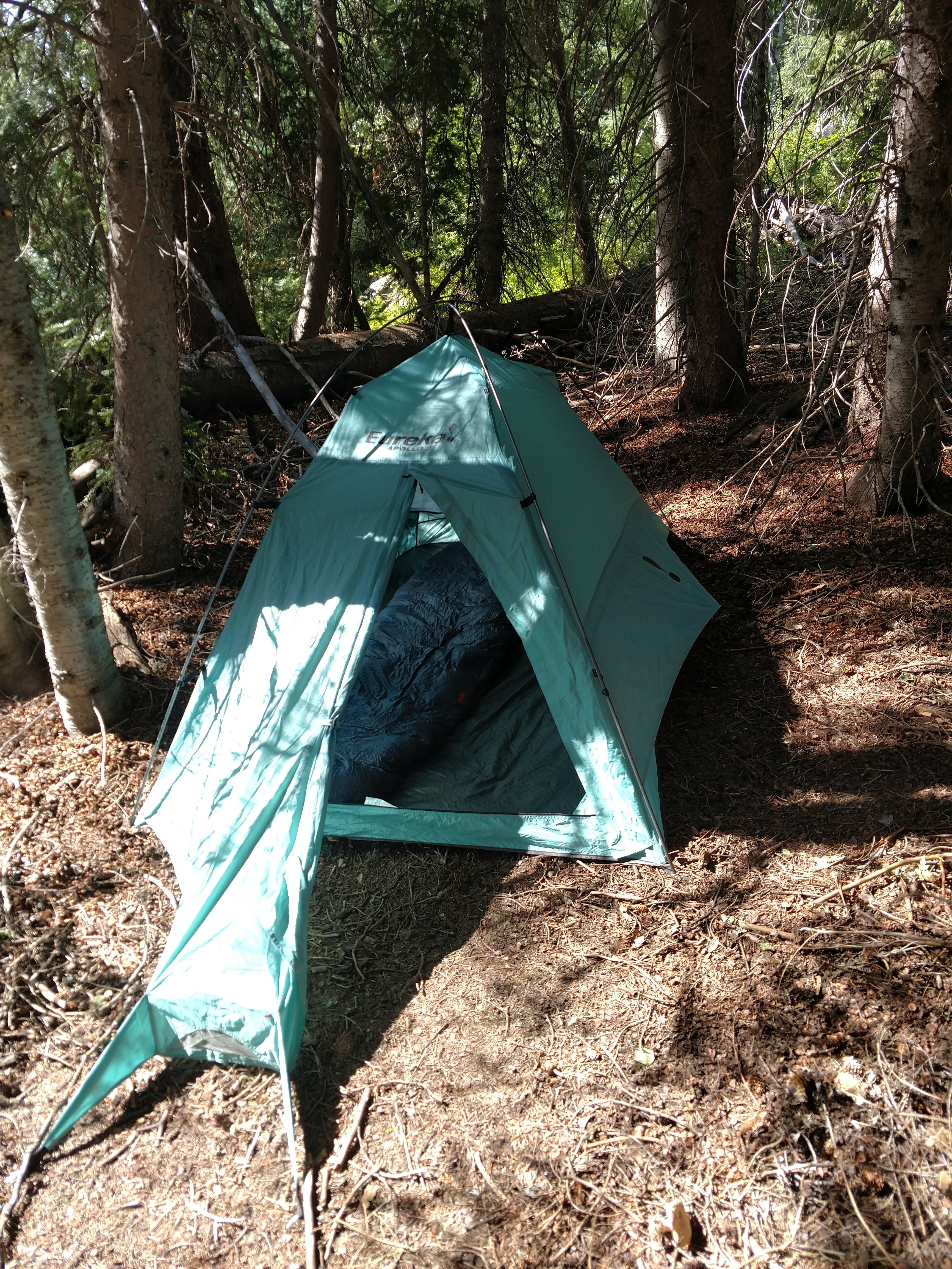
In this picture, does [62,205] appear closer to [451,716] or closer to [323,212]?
[323,212]

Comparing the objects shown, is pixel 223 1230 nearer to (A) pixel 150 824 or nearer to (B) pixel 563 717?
(A) pixel 150 824

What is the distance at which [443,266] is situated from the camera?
516 inches

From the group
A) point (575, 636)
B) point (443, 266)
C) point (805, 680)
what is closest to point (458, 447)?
point (575, 636)

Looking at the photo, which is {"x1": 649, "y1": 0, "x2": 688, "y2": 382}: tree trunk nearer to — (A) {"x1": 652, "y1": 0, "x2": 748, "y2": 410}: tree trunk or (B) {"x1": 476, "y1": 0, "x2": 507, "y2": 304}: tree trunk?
(A) {"x1": 652, "y1": 0, "x2": 748, "y2": 410}: tree trunk

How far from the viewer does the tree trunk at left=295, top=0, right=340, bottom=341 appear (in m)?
7.88

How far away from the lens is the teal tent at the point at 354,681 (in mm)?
3109

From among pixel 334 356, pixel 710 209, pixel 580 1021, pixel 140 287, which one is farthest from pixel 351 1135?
pixel 334 356

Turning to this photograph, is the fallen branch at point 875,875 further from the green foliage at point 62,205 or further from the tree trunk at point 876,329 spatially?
the green foliage at point 62,205

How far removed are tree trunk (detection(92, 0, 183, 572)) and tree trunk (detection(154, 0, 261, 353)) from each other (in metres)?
0.45

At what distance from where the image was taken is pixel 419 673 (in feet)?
15.6

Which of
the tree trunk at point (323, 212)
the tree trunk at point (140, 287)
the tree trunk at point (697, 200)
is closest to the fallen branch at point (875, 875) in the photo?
the tree trunk at point (697, 200)

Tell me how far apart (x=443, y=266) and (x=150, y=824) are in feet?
36.5

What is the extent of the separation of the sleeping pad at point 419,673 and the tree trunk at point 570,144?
2.43 metres

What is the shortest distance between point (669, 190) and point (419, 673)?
4466 millimetres
